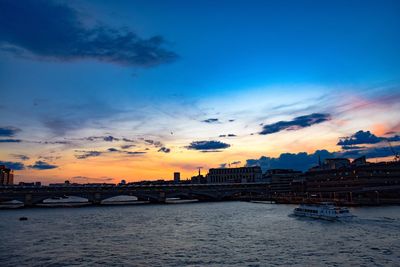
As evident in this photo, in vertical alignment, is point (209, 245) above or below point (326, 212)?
below

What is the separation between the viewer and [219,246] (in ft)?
222

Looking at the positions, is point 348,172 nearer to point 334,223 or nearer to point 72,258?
point 334,223

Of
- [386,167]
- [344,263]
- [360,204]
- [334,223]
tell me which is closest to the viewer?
[344,263]

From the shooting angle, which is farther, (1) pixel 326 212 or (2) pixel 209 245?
(1) pixel 326 212

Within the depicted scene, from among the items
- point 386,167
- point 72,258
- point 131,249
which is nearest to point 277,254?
point 131,249

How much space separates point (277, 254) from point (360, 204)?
10917cm

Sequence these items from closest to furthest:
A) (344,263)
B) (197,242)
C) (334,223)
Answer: (344,263)
(197,242)
(334,223)

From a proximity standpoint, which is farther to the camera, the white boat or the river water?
the white boat

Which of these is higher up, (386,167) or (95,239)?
(386,167)

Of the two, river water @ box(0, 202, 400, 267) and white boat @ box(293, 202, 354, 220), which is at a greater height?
white boat @ box(293, 202, 354, 220)

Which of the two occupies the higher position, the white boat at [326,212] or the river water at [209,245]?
the white boat at [326,212]

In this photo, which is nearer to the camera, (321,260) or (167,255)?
(321,260)

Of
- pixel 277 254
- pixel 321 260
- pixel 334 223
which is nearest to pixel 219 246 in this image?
pixel 277 254

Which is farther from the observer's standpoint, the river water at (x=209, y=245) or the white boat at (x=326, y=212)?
the white boat at (x=326, y=212)
